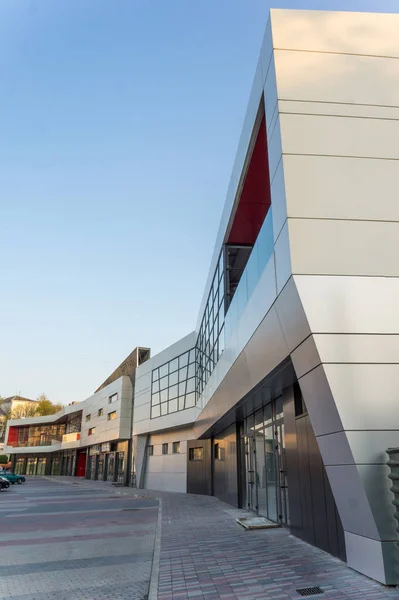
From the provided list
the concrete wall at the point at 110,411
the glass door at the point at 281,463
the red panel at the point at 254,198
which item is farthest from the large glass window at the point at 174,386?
the red panel at the point at 254,198

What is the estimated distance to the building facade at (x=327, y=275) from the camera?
19.0ft

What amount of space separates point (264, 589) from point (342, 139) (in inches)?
271

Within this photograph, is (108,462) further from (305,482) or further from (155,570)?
(155,570)

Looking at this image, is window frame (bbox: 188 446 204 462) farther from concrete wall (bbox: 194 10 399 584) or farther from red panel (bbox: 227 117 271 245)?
concrete wall (bbox: 194 10 399 584)

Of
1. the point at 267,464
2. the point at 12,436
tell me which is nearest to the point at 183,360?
the point at 267,464

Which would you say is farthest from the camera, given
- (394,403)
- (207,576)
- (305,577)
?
(207,576)

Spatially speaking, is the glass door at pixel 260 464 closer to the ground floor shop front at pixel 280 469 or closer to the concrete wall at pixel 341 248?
the ground floor shop front at pixel 280 469

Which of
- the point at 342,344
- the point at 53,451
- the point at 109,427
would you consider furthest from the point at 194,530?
the point at 53,451

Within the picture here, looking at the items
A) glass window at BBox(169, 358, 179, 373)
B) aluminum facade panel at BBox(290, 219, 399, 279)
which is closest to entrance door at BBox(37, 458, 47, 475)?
glass window at BBox(169, 358, 179, 373)

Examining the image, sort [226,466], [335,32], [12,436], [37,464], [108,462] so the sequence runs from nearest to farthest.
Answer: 1. [335,32]
2. [226,466]
3. [108,462]
4. [37,464]
5. [12,436]

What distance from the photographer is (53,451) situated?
6412cm

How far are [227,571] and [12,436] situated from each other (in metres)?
72.1

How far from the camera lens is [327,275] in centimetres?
605

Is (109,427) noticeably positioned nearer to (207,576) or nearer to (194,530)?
(194,530)
